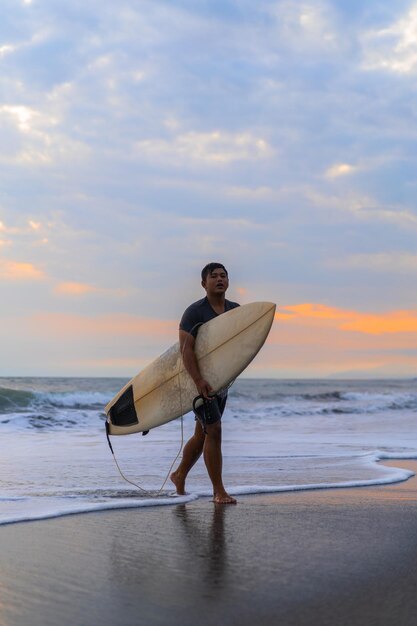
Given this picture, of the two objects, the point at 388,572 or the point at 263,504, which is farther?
the point at 263,504

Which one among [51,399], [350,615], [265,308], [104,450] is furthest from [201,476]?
[51,399]

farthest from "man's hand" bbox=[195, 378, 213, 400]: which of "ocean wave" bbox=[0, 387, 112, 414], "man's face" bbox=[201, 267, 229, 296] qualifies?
"ocean wave" bbox=[0, 387, 112, 414]

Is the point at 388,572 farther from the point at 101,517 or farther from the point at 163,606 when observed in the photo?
the point at 101,517

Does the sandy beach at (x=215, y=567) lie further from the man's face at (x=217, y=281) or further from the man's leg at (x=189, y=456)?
the man's face at (x=217, y=281)

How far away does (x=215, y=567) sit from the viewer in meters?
2.70

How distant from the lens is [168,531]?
3.46m

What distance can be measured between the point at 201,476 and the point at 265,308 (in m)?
1.62

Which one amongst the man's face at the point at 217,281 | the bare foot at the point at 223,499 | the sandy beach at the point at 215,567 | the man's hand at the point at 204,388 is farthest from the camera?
the man's face at the point at 217,281

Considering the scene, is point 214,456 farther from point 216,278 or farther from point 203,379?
point 216,278

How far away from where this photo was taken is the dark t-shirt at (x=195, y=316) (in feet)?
15.9

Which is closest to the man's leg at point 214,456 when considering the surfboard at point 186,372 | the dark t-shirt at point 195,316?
the surfboard at point 186,372

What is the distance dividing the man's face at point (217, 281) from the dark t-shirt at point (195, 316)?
0.12 m

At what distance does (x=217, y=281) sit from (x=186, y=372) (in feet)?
2.58

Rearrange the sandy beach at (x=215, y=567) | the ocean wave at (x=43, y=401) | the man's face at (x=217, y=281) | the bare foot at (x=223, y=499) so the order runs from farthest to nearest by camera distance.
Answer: the ocean wave at (x=43, y=401) → the man's face at (x=217, y=281) → the bare foot at (x=223, y=499) → the sandy beach at (x=215, y=567)
